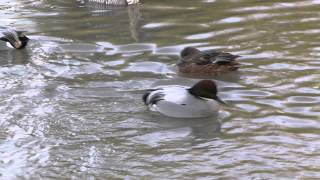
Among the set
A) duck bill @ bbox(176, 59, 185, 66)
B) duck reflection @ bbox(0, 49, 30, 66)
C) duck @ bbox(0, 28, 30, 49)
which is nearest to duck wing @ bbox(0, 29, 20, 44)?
duck @ bbox(0, 28, 30, 49)

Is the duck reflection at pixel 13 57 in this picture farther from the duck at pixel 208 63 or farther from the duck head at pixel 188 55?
the duck at pixel 208 63

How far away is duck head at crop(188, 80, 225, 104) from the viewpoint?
7969 mm

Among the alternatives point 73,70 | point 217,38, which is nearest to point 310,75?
point 217,38

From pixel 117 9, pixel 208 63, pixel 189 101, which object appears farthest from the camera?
pixel 117 9

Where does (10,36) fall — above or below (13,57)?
above

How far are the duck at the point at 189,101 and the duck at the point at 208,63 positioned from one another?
145cm

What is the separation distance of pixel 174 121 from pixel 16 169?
6.84 feet

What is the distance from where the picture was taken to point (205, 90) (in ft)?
26.2

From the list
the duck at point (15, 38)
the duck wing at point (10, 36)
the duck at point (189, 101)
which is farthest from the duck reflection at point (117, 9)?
the duck at point (189, 101)

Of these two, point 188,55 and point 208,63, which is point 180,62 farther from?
point 208,63

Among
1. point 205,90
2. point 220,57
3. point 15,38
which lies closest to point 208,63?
point 220,57

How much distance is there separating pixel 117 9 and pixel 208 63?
509 centimetres

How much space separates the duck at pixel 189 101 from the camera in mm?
7930

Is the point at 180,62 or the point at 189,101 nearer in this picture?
the point at 189,101
